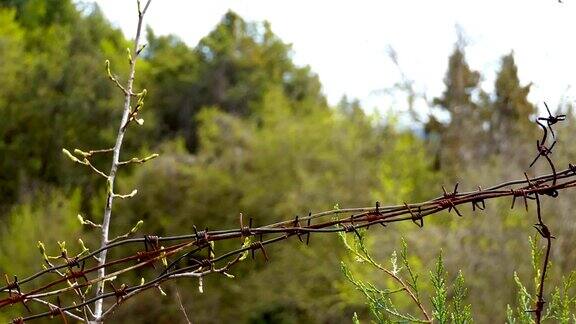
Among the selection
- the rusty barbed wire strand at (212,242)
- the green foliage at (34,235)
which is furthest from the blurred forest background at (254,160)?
the rusty barbed wire strand at (212,242)

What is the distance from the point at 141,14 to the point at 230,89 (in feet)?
58.1

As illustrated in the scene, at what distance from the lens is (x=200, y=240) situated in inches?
56.4

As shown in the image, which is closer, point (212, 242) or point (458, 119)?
point (212, 242)

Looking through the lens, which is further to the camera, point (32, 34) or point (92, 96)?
point (32, 34)

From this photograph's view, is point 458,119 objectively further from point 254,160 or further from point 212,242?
point 212,242

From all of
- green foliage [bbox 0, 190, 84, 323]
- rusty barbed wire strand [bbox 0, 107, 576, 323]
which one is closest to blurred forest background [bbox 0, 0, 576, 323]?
green foliage [bbox 0, 190, 84, 323]

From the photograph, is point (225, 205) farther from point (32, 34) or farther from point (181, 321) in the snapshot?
point (32, 34)

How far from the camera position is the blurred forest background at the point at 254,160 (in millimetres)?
9398

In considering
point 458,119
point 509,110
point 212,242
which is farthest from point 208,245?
point 458,119

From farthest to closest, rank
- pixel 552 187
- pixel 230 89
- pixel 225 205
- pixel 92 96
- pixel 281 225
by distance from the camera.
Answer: pixel 230 89 → pixel 92 96 → pixel 225 205 → pixel 281 225 → pixel 552 187

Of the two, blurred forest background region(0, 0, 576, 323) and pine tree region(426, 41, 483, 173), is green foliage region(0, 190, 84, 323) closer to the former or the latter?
blurred forest background region(0, 0, 576, 323)

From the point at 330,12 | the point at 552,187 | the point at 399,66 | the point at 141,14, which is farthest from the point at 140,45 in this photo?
the point at 330,12

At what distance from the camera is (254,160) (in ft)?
45.6

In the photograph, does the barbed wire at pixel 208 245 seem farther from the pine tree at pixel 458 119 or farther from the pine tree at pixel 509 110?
the pine tree at pixel 458 119
